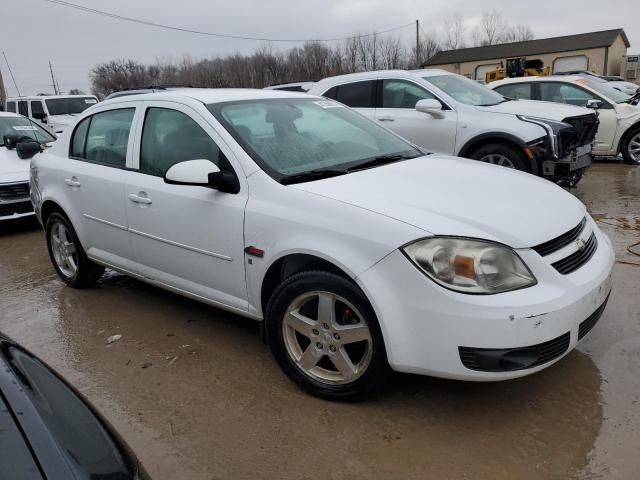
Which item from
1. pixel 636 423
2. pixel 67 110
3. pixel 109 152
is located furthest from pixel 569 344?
pixel 67 110

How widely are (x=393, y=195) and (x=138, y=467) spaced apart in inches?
70.0

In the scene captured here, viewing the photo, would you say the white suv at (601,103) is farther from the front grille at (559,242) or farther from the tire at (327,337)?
the tire at (327,337)

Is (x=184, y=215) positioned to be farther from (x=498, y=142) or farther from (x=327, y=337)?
(x=498, y=142)

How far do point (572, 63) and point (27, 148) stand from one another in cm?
5166

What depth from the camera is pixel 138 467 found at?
1.53 meters

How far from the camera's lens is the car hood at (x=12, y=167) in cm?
715

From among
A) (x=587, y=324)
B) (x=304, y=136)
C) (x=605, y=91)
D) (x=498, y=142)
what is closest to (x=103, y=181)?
(x=304, y=136)

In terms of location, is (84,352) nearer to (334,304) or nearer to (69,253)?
(69,253)

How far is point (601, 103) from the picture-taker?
9344 mm

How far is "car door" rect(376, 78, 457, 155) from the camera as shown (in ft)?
23.1

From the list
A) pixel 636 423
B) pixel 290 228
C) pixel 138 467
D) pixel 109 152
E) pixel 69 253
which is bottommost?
pixel 636 423

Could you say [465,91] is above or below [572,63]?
above

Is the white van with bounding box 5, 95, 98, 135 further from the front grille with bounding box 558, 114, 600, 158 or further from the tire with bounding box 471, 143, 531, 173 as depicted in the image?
the front grille with bounding box 558, 114, 600, 158

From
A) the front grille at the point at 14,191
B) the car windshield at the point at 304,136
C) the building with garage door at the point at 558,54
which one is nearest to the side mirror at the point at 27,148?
the front grille at the point at 14,191
